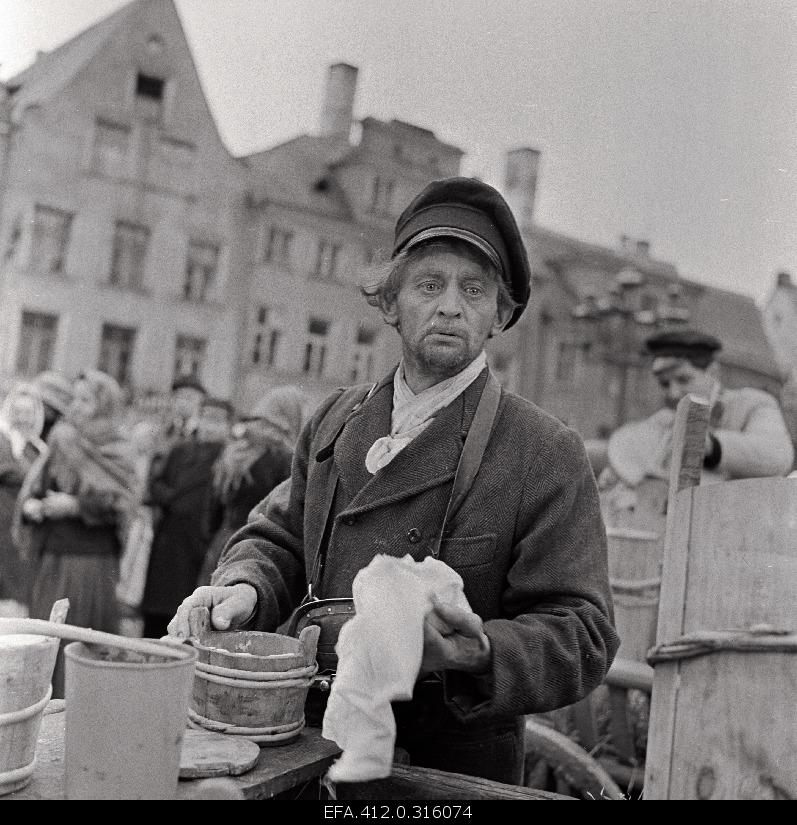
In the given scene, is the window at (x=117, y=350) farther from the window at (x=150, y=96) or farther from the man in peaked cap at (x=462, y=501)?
the man in peaked cap at (x=462, y=501)

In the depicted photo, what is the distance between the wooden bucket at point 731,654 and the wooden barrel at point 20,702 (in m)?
1.12

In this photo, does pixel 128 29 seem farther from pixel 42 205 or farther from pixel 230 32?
pixel 230 32

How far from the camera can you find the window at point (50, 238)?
18.9 ft

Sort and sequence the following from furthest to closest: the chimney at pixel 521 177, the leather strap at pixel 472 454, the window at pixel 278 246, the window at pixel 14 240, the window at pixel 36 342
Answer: the window at pixel 278 246
the window at pixel 36 342
the window at pixel 14 240
the chimney at pixel 521 177
the leather strap at pixel 472 454

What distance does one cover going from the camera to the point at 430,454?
1.63 meters

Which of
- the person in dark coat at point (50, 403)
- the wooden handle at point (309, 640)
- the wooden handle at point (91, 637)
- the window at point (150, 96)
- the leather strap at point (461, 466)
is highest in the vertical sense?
the window at point (150, 96)

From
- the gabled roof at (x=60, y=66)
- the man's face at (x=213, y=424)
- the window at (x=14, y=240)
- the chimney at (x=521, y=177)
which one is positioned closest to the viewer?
the gabled roof at (x=60, y=66)

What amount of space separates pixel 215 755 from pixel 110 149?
5.45 meters

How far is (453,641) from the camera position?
4.16ft

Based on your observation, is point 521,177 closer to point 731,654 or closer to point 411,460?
point 411,460

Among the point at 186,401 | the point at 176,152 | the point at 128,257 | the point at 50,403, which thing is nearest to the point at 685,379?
the point at 50,403

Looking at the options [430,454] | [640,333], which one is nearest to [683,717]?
[430,454]

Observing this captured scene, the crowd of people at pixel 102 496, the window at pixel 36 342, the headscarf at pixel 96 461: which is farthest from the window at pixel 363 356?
the window at pixel 36 342
